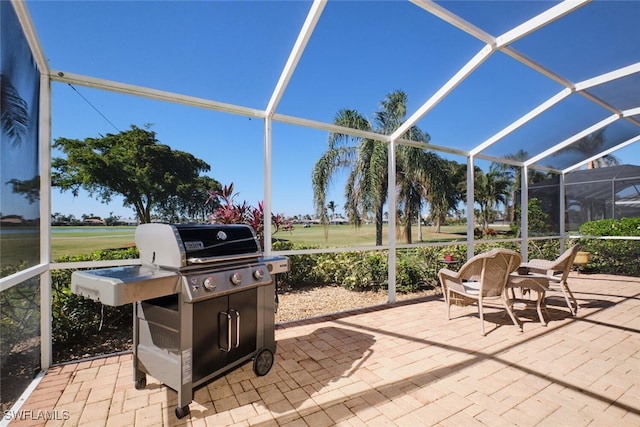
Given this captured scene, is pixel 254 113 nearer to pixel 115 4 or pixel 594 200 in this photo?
pixel 115 4

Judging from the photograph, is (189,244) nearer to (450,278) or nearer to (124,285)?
(124,285)

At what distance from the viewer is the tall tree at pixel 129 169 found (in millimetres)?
3061

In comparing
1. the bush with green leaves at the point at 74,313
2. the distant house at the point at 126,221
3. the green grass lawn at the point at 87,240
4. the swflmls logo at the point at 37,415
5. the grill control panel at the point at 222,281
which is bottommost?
the swflmls logo at the point at 37,415

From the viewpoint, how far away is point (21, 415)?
2055 millimetres

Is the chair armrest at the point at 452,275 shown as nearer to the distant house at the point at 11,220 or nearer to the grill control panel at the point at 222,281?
the grill control panel at the point at 222,281

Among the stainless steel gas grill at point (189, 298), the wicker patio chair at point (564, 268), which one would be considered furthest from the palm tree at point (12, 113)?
the wicker patio chair at point (564, 268)

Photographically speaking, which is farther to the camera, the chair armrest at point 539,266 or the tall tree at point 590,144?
the tall tree at point 590,144

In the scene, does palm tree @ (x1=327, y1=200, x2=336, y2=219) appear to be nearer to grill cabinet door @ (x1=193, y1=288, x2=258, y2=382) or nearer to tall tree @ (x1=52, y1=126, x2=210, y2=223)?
tall tree @ (x1=52, y1=126, x2=210, y2=223)

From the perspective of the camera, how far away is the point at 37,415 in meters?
2.06

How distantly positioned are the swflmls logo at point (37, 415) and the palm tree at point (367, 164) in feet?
16.2

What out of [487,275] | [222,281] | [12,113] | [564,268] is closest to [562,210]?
[564,268]

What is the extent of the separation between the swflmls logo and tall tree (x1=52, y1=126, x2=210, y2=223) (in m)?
1.91

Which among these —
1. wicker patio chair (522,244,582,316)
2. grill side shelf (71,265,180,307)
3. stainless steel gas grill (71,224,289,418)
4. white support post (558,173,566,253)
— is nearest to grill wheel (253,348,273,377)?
stainless steel gas grill (71,224,289,418)

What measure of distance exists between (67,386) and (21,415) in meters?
0.37
